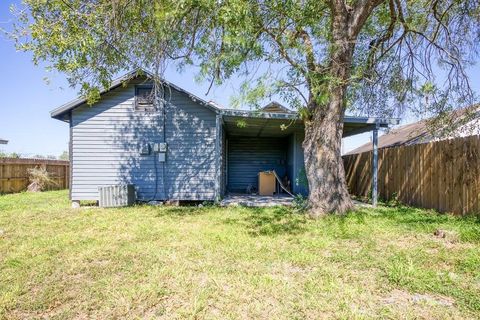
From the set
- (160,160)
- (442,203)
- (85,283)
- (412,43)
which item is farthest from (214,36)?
(442,203)

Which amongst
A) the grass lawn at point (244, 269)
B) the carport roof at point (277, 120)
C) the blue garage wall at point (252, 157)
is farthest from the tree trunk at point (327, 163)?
the blue garage wall at point (252, 157)

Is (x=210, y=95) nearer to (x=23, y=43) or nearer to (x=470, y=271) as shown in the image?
(x=23, y=43)

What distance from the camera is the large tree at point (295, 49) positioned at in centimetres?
572

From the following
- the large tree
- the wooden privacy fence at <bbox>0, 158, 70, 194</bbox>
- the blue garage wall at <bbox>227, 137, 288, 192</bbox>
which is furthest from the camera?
the blue garage wall at <bbox>227, 137, 288, 192</bbox>

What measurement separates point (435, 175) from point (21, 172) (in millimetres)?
16327

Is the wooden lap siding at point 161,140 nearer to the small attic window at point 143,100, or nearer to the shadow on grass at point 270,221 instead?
the small attic window at point 143,100

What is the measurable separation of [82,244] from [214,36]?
4666mm

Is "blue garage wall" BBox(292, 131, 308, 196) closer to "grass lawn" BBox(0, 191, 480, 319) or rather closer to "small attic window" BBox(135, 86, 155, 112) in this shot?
"grass lawn" BBox(0, 191, 480, 319)

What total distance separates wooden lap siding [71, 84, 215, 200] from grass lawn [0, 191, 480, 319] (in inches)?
127

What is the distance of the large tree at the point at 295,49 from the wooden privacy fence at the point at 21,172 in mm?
9148

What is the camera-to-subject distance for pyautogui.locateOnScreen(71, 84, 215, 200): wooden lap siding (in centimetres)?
962

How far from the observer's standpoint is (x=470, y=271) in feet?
11.4

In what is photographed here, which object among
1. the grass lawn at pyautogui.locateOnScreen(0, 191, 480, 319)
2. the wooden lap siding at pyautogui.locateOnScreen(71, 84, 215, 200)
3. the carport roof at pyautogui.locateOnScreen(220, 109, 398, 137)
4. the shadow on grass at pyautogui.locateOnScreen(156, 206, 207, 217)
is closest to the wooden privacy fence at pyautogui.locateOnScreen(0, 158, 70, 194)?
the wooden lap siding at pyautogui.locateOnScreen(71, 84, 215, 200)

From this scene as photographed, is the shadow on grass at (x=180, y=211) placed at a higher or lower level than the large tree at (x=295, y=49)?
lower
